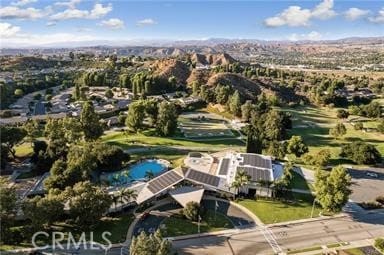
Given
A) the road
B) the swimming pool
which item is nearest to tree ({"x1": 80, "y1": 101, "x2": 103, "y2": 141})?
the swimming pool

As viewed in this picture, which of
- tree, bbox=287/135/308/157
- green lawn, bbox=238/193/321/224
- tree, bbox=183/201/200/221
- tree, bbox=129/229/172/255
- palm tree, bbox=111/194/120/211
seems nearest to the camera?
tree, bbox=129/229/172/255

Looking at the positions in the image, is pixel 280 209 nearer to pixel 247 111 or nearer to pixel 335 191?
pixel 335 191

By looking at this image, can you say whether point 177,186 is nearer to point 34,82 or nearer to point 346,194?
point 346,194

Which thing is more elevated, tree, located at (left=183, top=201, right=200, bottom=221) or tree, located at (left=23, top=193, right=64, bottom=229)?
tree, located at (left=23, top=193, right=64, bottom=229)

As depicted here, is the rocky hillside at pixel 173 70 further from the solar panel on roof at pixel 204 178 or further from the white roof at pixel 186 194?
the white roof at pixel 186 194

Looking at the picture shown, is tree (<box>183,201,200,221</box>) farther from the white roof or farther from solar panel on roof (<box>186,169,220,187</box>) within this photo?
solar panel on roof (<box>186,169,220,187</box>)

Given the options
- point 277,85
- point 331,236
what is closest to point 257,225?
point 331,236

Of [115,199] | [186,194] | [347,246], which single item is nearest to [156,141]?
[186,194]
